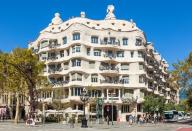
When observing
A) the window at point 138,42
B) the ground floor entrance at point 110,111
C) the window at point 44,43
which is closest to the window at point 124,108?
the ground floor entrance at point 110,111

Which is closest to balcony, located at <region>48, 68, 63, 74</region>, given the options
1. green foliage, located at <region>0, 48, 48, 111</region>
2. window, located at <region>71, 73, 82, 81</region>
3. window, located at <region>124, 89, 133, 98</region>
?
window, located at <region>71, 73, 82, 81</region>

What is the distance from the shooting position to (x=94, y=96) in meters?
90.8

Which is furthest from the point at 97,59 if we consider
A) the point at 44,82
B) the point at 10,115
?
the point at 10,115

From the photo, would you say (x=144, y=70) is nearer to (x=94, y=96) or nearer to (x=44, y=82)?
(x=94, y=96)

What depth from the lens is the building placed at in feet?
294

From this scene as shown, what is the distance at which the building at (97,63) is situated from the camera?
89719 millimetres

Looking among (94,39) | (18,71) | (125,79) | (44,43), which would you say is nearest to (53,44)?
(44,43)

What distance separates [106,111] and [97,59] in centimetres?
1134

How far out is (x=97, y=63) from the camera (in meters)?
92.5

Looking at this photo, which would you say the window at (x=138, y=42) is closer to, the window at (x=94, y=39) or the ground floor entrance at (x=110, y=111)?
the window at (x=94, y=39)

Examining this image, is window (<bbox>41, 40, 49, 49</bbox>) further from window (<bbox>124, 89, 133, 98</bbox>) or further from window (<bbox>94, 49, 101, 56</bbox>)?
window (<bbox>124, 89, 133, 98</bbox>)

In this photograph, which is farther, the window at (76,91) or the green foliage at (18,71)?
the window at (76,91)

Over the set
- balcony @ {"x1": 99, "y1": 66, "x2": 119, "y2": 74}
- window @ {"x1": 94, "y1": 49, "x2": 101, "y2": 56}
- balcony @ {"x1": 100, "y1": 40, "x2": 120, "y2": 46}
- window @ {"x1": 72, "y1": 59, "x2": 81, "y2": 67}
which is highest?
balcony @ {"x1": 100, "y1": 40, "x2": 120, "y2": 46}

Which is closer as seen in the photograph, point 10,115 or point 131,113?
point 131,113
